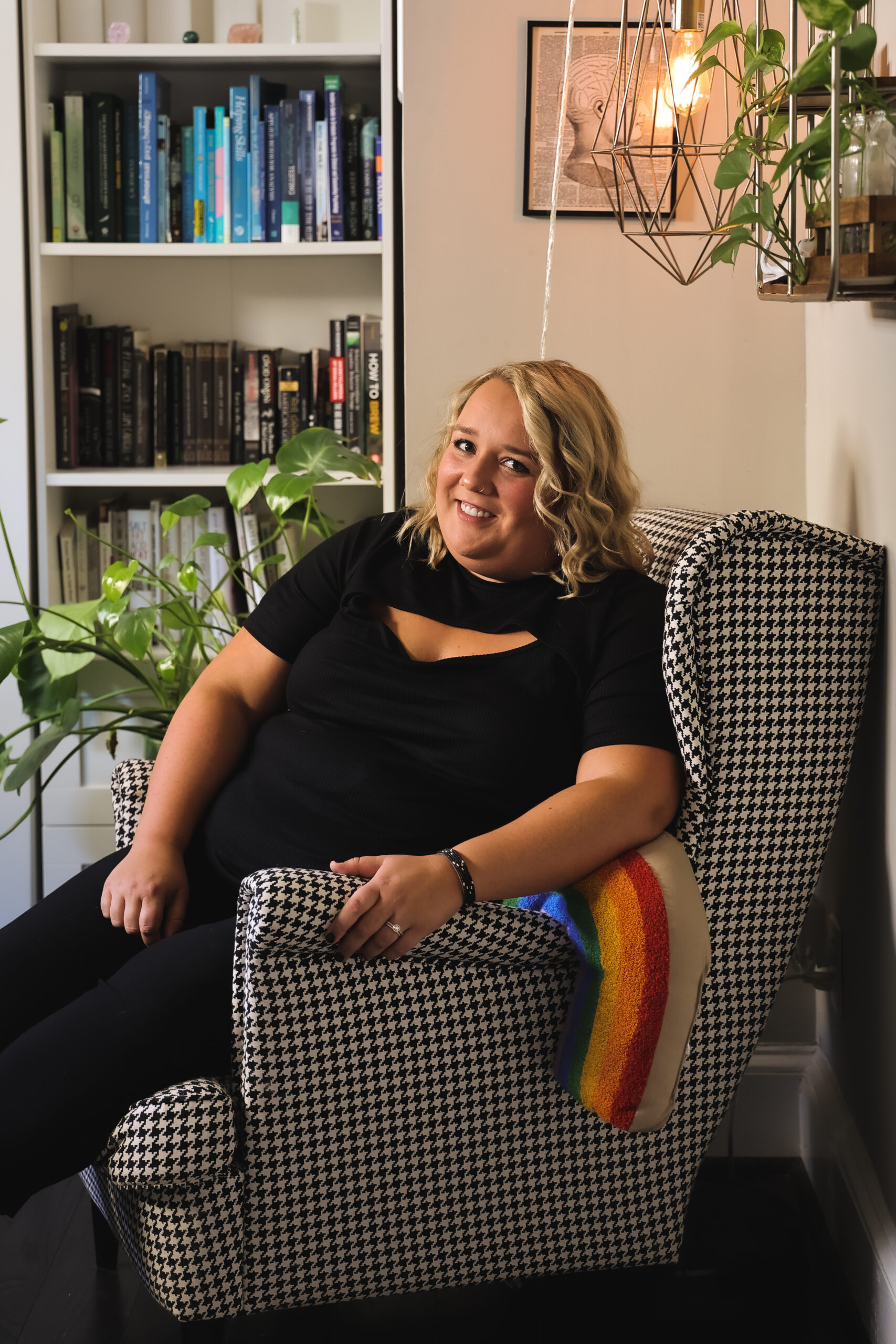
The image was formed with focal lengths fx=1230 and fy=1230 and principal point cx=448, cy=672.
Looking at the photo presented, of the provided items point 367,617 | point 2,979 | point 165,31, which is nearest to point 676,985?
point 367,617

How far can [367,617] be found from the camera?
1.55 m

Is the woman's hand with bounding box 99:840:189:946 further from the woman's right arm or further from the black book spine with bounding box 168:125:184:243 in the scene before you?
the black book spine with bounding box 168:125:184:243

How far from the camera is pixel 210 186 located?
2484 millimetres

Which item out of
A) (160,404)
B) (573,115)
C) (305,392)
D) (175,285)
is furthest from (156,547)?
(573,115)

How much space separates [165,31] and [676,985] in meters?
2.27

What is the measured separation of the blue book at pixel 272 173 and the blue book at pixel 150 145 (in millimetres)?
215

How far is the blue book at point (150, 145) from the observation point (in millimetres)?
2439

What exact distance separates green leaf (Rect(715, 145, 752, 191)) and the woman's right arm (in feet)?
2.59

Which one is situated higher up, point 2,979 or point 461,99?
point 461,99

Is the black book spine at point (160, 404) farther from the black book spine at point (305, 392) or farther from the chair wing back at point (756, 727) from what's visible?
the chair wing back at point (756, 727)

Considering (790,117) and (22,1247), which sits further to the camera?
(22,1247)

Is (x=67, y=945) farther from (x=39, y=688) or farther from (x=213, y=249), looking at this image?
(x=213, y=249)

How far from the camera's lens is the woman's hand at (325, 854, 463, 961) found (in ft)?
3.75

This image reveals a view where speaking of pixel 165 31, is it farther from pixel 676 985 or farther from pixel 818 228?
pixel 676 985
